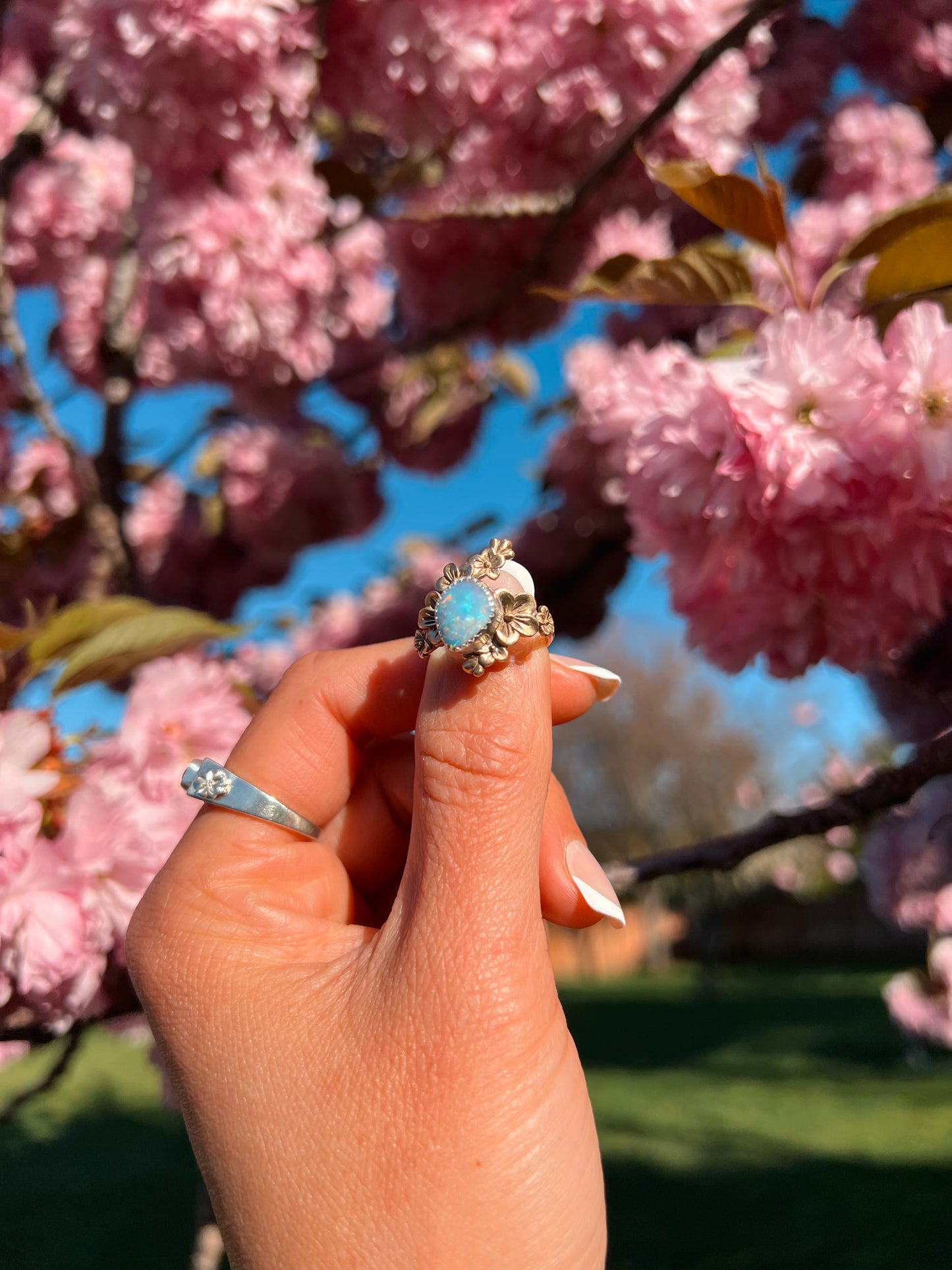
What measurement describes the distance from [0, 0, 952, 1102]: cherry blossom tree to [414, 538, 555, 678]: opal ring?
213 mm

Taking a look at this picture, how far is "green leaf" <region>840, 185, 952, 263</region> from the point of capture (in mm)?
746

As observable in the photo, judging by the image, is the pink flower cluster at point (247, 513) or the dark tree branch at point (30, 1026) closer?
the dark tree branch at point (30, 1026)

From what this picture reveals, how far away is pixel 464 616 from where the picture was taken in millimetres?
619

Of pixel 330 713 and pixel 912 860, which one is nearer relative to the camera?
pixel 330 713

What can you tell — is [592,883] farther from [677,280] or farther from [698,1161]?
[698,1161]

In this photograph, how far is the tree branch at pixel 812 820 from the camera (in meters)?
0.84

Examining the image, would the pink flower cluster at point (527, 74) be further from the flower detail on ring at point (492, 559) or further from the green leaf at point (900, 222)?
the flower detail on ring at point (492, 559)

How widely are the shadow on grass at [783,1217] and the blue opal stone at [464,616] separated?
10.2 feet

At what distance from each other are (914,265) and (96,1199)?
3.71m

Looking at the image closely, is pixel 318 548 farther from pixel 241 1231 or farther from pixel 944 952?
pixel 241 1231

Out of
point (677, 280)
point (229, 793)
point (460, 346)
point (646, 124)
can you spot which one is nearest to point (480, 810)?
point (229, 793)

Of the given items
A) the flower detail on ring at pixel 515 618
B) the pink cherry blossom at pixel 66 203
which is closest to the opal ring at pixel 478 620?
the flower detail on ring at pixel 515 618

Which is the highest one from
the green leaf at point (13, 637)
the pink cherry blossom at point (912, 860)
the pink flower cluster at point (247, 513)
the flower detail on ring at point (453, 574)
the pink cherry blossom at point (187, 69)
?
the pink cherry blossom at point (187, 69)

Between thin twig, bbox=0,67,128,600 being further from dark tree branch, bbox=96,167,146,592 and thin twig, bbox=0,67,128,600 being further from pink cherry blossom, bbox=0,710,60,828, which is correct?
pink cherry blossom, bbox=0,710,60,828
